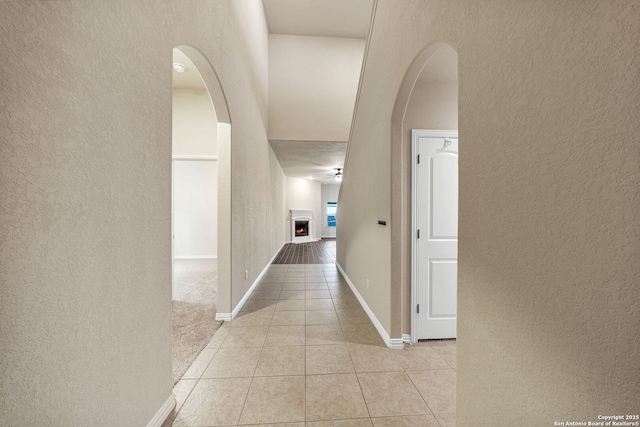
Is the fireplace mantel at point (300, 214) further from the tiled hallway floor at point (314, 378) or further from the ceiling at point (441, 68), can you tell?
the ceiling at point (441, 68)

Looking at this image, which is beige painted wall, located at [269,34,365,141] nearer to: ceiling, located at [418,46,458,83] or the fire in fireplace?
ceiling, located at [418,46,458,83]

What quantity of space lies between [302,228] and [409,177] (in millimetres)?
7979

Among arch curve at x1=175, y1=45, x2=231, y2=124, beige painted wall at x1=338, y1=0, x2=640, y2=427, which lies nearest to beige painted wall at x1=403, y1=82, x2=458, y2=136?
beige painted wall at x1=338, y1=0, x2=640, y2=427

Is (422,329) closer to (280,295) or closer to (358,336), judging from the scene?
(358,336)

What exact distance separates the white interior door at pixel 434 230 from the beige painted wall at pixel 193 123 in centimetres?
454

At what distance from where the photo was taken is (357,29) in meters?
5.37

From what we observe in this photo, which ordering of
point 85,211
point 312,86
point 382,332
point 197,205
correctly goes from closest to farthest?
1. point 85,211
2. point 382,332
3. point 312,86
4. point 197,205

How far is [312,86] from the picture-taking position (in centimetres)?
532

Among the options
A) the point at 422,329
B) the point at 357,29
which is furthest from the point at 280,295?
the point at 357,29

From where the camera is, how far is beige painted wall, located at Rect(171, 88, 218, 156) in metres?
4.97

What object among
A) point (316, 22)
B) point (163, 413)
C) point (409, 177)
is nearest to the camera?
point (163, 413)

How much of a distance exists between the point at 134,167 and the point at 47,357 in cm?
77

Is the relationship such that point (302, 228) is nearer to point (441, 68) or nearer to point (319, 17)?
point (319, 17)

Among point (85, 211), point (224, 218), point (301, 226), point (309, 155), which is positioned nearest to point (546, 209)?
point (85, 211)
